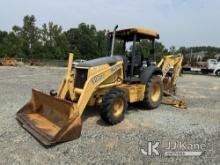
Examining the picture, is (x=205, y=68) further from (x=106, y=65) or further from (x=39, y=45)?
(x=39, y=45)

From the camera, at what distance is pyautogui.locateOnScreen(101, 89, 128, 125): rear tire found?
7.25 m

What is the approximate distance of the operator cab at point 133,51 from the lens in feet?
29.2

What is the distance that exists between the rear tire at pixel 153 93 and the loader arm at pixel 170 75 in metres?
0.75

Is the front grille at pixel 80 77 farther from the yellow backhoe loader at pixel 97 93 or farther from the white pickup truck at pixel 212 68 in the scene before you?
the white pickup truck at pixel 212 68

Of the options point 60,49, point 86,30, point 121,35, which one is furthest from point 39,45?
point 121,35

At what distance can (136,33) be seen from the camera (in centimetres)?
892

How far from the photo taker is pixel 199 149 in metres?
6.02

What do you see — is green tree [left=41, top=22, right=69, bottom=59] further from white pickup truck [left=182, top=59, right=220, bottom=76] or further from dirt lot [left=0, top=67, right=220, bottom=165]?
dirt lot [left=0, top=67, right=220, bottom=165]

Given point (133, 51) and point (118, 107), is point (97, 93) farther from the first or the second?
point (133, 51)

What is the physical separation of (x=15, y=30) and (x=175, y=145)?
206ft

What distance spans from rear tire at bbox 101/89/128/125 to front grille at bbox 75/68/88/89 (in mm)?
718

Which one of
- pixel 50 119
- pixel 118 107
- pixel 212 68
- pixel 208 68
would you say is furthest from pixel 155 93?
pixel 208 68

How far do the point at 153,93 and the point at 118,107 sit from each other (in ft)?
8.06

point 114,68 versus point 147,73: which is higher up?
point 114,68
